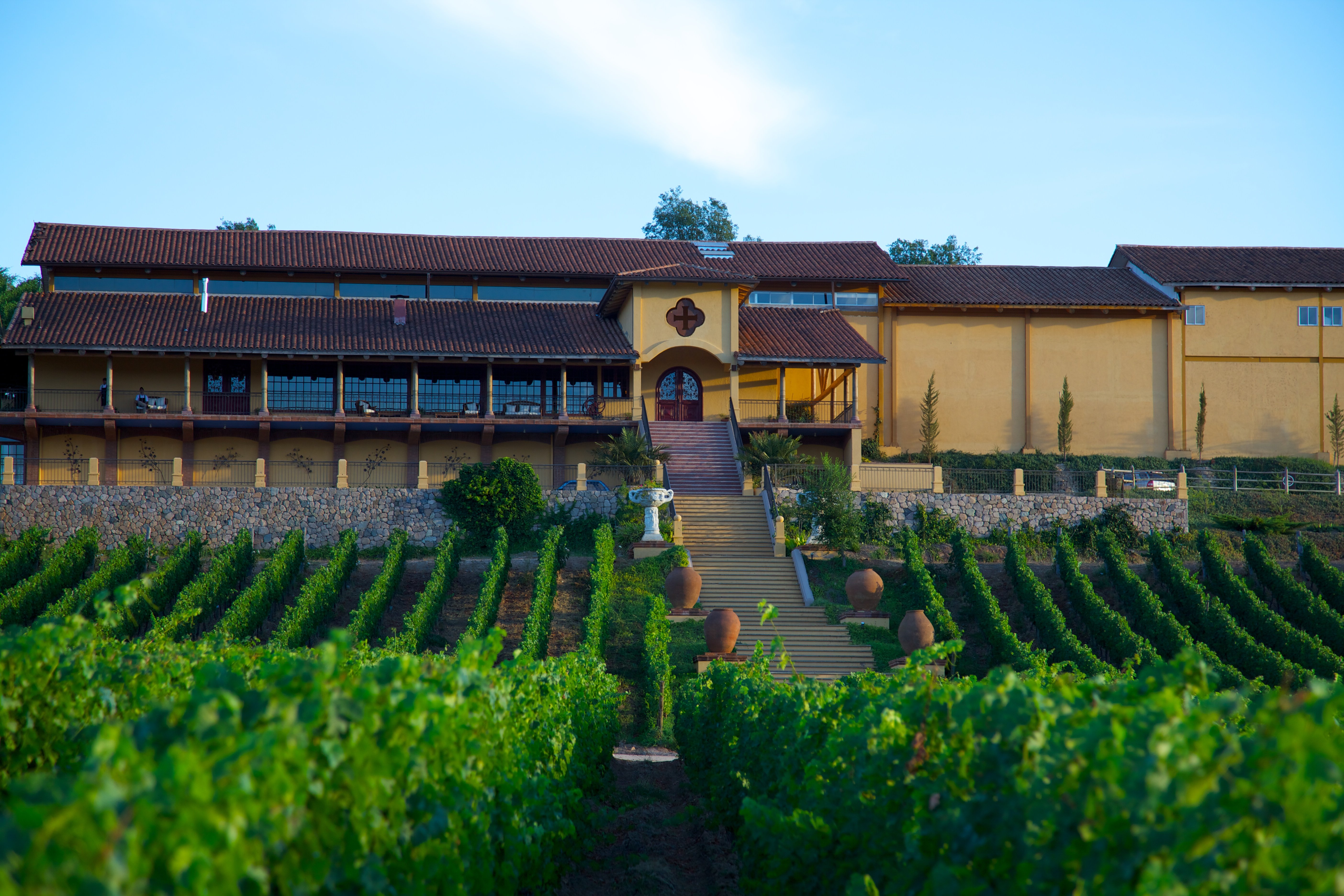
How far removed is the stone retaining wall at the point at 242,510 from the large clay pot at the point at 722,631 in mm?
6958

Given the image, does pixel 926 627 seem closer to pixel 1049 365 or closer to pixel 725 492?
pixel 725 492

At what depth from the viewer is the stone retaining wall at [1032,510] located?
2597cm

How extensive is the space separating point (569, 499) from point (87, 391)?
13077 mm

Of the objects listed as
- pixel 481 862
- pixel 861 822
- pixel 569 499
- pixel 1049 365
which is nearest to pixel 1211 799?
pixel 861 822

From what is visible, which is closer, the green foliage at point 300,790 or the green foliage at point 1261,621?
the green foliage at point 300,790

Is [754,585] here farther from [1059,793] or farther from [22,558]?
[1059,793]

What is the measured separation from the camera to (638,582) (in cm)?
2197

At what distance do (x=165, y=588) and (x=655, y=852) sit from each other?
48.7 feet

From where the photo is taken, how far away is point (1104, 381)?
1320 inches

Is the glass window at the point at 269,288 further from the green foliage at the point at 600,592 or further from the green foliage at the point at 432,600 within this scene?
the green foliage at the point at 600,592

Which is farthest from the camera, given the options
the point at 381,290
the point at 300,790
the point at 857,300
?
the point at 857,300

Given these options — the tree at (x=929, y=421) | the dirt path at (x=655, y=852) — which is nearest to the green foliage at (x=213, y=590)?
the dirt path at (x=655, y=852)

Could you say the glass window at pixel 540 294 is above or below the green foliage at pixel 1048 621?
above

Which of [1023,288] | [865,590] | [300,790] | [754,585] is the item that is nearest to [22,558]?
[754,585]
